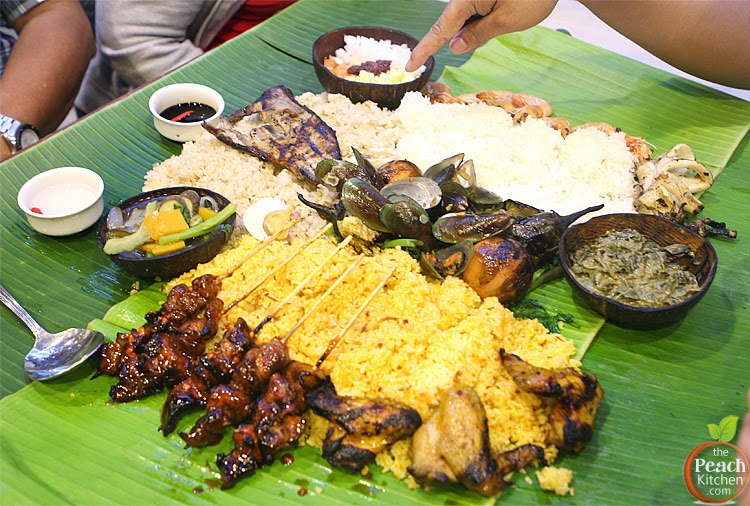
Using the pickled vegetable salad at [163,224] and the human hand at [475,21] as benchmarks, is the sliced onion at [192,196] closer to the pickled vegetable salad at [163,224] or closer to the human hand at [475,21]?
the pickled vegetable salad at [163,224]

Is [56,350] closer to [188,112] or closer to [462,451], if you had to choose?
[462,451]

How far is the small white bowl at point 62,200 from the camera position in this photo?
4055 mm

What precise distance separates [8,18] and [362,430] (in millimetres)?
5727

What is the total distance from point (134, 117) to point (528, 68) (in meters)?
4.20

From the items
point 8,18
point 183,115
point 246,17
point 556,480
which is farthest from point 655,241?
point 8,18

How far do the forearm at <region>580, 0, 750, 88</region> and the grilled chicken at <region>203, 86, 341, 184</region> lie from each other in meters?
2.92

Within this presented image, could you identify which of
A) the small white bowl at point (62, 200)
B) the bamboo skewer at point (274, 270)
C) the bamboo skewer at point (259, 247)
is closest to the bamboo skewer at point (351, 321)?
the bamboo skewer at point (274, 270)

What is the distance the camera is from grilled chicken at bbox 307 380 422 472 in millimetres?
2863

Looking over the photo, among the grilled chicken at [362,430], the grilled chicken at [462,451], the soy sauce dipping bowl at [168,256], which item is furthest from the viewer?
the soy sauce dipping bowl at [168,256]

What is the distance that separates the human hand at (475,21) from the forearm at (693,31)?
968 mm

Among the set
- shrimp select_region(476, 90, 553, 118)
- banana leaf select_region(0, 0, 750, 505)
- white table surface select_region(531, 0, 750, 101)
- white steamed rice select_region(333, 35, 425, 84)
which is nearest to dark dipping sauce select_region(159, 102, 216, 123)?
banana leaf select_region(0, 0, 750, 505)

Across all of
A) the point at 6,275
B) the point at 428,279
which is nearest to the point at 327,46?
the point at 428,279

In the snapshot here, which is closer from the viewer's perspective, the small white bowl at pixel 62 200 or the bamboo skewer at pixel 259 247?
the bamboo skewer at pixel 259 247

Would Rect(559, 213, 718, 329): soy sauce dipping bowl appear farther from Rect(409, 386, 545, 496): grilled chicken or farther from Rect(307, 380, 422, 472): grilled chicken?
Rect(307, 380, 422, 472): grilled chicken
